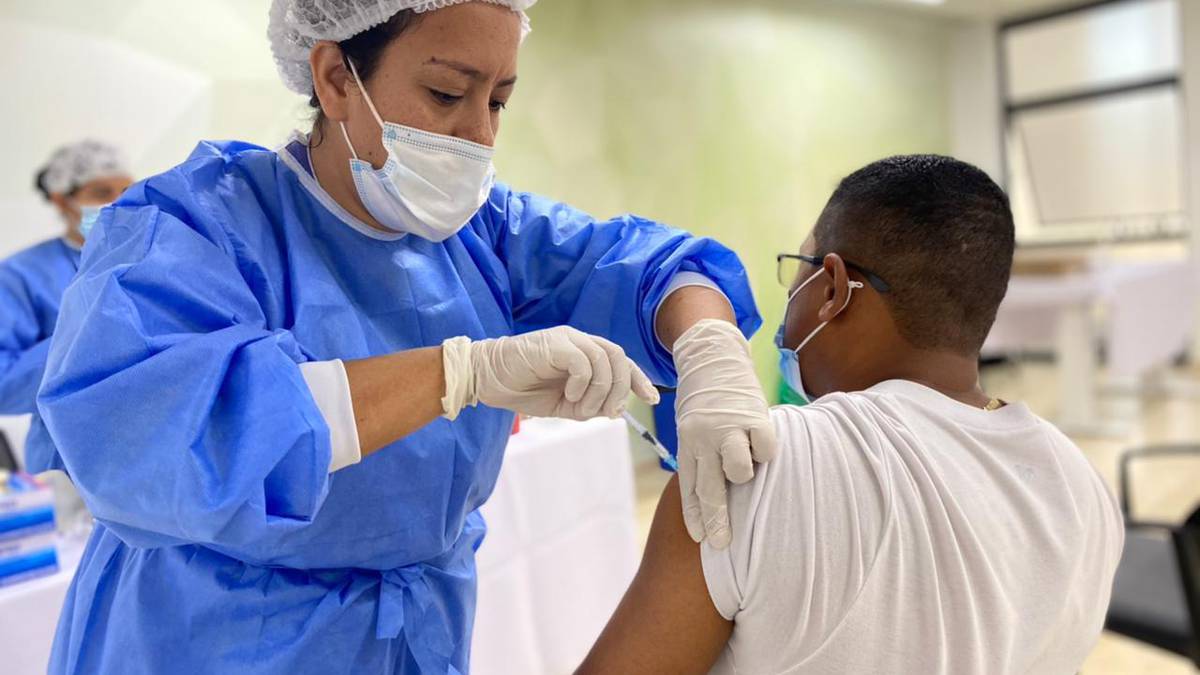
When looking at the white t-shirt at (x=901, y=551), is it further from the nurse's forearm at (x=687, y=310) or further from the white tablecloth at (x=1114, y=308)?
the white tablecloth at (x=1114, y=308)

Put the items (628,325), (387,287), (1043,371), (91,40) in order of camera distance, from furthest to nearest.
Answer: (1043,371) → (91,40) → (628,325) → (387,287)

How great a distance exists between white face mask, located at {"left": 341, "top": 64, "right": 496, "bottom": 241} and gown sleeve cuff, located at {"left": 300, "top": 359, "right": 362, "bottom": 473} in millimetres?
276

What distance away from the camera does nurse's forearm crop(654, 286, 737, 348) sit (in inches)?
42.1

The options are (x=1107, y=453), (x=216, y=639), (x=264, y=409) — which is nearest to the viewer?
(x=264, y=409)

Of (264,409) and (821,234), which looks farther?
(821,234)

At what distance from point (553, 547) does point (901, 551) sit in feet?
4.03

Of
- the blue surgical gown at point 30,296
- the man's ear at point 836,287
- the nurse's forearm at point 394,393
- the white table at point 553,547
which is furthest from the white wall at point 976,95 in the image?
the nurse's forearm at point 394,393

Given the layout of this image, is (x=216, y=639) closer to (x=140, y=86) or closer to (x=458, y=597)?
(x=458, y=597)

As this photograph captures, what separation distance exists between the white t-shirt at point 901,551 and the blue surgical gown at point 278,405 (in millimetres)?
308

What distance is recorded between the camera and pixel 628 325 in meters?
1.14

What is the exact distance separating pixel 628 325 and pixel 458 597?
1.22ft

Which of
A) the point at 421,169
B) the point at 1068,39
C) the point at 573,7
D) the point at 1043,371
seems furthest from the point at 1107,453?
the point at 421,169

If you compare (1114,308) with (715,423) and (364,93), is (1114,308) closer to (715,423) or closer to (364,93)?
(715,423)

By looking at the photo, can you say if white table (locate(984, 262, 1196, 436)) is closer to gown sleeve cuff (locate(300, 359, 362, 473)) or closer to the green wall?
the green wall
